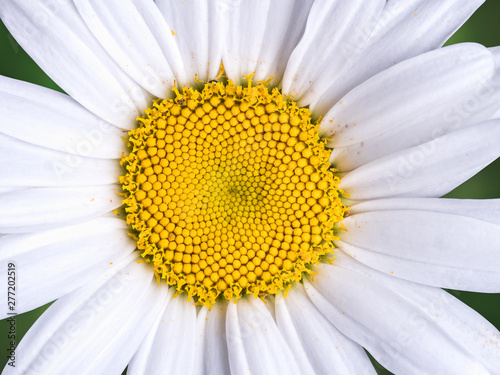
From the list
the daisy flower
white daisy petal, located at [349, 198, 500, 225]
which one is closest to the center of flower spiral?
the daisy flower

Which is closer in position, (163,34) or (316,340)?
(163,34)

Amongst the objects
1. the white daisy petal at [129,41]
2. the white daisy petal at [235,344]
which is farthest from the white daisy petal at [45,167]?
the white daisy petal at [235,344]

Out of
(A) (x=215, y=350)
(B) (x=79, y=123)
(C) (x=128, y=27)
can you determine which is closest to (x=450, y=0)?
(C) (x=128, y=27)

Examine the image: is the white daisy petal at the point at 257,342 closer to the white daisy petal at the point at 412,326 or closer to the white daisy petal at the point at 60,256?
the white daisy petal at the point at 412,326

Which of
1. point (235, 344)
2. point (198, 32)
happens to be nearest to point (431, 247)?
point (235, 344)

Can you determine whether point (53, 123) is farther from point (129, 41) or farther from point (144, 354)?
point (144, 354)

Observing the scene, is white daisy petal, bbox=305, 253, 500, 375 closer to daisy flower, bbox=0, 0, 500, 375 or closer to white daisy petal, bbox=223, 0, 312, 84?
daisy flower, bbox=0, 0, 500, 375
